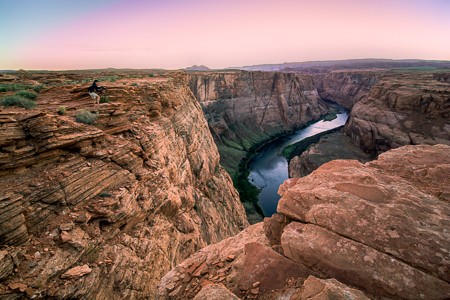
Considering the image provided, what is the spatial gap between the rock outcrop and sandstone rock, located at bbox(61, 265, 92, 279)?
38348 millimetres

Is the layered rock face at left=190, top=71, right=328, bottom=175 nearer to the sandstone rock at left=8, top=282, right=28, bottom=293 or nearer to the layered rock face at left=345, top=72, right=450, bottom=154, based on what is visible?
the layered rock face at left=345, top=72, right=450, bottom=154

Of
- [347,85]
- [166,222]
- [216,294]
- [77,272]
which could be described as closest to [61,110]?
[77,272]

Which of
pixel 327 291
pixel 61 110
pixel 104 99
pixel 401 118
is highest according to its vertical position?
pixel 104 99

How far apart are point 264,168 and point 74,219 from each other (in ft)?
148

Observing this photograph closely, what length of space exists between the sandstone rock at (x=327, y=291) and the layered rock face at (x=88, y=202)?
259 inches

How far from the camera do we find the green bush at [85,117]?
970 centimetres

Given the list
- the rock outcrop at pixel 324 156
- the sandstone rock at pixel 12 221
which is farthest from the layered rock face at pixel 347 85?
the sandstone rock at pixel 12 221

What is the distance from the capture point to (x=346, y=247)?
4977mm

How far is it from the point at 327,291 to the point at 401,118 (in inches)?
A: 2033

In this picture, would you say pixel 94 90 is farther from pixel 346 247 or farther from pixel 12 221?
pixel 346 247

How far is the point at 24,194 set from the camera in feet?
22.5

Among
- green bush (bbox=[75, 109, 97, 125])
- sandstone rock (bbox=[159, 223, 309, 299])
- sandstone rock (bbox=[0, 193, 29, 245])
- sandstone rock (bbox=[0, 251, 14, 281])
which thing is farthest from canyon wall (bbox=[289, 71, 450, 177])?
sandstone rock (bbox=[0, 251, 14, 281])

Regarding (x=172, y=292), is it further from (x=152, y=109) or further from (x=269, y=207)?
(x=269, y=207)

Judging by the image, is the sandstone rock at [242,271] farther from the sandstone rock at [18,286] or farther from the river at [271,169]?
the river at [271,169]
